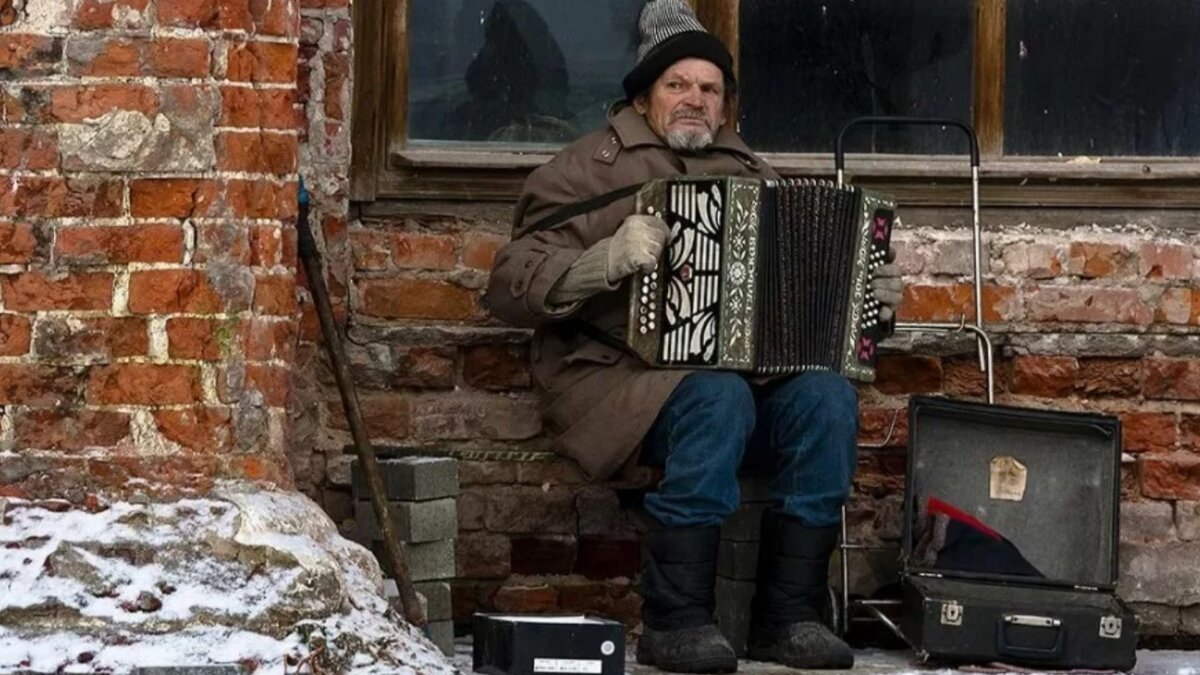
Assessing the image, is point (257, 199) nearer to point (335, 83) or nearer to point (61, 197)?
point (61, 197)

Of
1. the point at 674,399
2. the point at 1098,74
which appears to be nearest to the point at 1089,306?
the point at 1098,74

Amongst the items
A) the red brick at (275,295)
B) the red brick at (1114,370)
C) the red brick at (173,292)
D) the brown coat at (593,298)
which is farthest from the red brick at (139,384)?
the red brick at (1114,370)

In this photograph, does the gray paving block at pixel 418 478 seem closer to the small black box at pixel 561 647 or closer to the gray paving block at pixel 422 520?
the gray paving block at pixel 422 520

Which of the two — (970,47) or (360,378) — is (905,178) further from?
(360,378)

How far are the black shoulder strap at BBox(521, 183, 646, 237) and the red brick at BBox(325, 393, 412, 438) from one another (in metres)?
0.63

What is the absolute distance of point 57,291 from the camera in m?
5.43

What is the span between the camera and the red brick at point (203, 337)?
5.46 m

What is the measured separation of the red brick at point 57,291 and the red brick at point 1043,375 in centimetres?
244

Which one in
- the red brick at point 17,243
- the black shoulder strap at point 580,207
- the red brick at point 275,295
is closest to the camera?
the red brick at point 17,243

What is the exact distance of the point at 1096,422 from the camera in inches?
252

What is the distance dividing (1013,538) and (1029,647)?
1.51 ft

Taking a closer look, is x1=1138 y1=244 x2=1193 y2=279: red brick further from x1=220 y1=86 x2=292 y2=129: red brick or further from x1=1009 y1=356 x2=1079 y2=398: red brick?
x1=220 y1=86 x2=292 y2=129: red brick

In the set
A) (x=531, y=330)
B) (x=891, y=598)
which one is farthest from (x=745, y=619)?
(x=531, y=330)

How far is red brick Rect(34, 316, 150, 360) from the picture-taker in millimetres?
5434
